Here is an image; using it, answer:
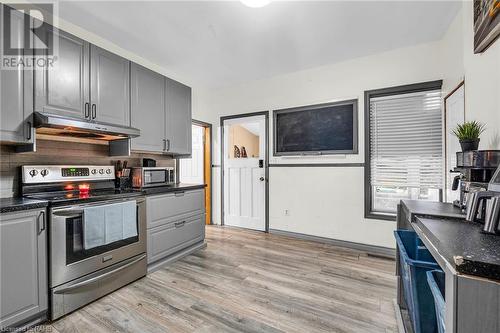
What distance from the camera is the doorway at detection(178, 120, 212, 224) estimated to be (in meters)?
4.57

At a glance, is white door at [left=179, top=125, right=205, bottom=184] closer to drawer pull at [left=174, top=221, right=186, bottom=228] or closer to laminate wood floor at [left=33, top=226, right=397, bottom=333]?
drawer pull at [left=174, top=221, right=186, bottom=228]

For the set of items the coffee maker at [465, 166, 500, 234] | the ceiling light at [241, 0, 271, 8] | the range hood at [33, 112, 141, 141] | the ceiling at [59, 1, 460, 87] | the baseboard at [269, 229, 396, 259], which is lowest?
the baseboard at [269, 229, 396, 259]

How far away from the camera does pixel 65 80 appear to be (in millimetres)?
2111

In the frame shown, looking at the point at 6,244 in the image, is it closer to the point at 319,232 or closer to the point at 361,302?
the point at 361,302

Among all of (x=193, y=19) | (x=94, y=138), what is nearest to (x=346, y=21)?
(x=193, y=19)

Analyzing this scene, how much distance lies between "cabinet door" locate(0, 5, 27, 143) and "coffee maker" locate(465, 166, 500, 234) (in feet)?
9.56

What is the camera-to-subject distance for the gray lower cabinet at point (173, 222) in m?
2.57

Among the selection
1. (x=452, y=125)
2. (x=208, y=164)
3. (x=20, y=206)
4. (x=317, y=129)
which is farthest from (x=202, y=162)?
(x=452, y=125)

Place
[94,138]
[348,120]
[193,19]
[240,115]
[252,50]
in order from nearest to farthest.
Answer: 1. [193,19]
2. [94,138]
3. [252,50]
4. [348,120]
5. [240,115]

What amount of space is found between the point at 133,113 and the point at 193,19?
1213 millimetres

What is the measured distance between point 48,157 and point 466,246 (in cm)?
309

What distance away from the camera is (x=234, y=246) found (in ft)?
11.1

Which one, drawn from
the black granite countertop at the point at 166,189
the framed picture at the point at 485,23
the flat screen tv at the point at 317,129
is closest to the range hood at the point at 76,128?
the black granite countertop at the point at 166,189

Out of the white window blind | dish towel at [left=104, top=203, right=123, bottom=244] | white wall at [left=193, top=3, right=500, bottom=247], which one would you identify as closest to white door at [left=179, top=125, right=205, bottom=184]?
white wall at [left=193, top=3, right=500, bottom=247]
